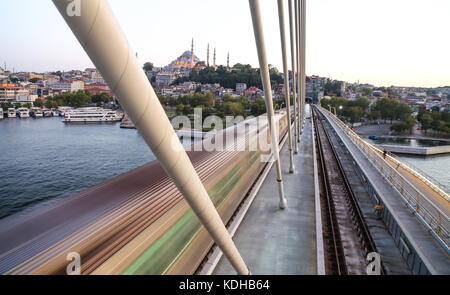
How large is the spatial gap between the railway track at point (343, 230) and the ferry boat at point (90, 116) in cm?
4958

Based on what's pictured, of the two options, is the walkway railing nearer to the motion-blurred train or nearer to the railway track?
the railway track

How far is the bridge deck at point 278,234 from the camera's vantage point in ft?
20.1

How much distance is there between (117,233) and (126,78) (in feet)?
9.23

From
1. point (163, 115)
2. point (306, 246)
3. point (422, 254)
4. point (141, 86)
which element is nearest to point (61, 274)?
point (163, 115)

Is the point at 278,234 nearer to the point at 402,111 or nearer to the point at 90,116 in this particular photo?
the point at 90,116

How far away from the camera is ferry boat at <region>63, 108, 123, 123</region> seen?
48531 millimetres

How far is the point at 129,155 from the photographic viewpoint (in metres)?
27.0

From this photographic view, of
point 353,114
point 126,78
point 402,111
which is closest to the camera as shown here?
point 126,78

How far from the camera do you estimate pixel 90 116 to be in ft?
169

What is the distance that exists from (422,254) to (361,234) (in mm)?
2535

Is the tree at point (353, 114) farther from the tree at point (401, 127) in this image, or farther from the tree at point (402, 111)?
the tree at point (401, 127)

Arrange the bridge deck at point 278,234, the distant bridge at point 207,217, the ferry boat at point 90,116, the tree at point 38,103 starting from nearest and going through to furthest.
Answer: the distant bridge at point 207,217 < the bridge deck at point 278,234 < the ferry boat at point 90,116 < the tree at point 38,103

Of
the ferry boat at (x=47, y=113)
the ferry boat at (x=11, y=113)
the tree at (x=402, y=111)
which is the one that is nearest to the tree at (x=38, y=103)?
the ferry boat at (x=47, y=113)

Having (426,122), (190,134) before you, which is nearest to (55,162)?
(190,134)
